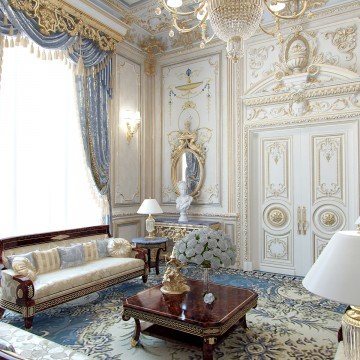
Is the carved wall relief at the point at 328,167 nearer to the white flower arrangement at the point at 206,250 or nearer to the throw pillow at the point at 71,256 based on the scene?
the white flower arrangement at the point at 206,250

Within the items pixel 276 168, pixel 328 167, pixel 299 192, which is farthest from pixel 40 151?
pixel 328 167

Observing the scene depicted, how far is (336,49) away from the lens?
4.33m

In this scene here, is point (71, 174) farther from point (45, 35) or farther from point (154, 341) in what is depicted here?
point (154, 341)

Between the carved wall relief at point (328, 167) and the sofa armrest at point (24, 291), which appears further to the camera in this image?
the carved wall relief at point (328, 167)

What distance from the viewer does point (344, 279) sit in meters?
1.05

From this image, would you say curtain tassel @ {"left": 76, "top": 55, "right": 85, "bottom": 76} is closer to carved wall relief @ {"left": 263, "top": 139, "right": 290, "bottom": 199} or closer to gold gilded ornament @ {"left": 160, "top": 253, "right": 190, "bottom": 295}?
carved wall relief @ {"left": 263, "top": 139, "right": 290, "bottom": 199}

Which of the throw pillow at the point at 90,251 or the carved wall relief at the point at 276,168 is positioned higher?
the carved wall relief at the point at 276,168

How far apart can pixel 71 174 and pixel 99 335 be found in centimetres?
220

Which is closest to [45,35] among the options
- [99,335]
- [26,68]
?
[26,68]

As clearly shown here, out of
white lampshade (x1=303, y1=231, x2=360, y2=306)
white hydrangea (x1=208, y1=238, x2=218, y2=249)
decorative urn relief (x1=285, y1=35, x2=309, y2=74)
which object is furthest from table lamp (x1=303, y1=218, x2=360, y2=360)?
decorative urn relief (x1=285, y1=35, x2=309, y2=74)

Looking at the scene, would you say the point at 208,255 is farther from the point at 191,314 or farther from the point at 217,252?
the point at 191,314

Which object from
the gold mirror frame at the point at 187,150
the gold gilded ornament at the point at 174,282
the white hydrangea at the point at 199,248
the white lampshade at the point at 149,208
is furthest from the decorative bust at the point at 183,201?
the white hydrangea at the point at 199,248

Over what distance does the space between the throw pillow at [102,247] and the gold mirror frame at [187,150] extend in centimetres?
169

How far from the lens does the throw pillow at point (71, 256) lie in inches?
140
